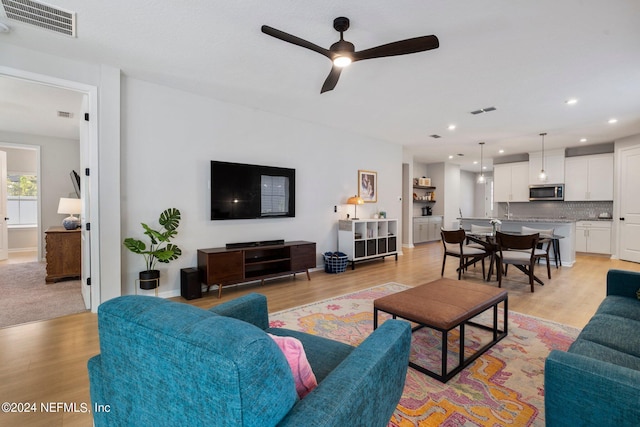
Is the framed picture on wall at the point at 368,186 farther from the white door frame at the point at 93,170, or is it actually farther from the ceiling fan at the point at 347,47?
the white door frame at the point at 93,170

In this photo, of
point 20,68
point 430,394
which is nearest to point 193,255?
point 20,68

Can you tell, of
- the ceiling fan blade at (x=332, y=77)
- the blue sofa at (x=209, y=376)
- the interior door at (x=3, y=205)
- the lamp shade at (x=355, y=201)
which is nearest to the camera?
the blue sofa at (x=209, y=376)

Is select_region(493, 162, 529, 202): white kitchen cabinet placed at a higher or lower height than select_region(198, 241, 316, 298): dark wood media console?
higher

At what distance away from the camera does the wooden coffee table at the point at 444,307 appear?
2.04 m

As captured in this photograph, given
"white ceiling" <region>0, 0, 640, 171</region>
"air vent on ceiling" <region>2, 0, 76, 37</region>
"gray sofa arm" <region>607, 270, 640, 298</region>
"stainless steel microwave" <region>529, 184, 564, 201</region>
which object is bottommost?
"gray sofa arm" <region>607, 270, 640, 298</region>

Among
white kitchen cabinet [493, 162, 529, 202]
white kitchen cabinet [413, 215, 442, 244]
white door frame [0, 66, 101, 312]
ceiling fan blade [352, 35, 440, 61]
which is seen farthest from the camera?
white kitchen cabinet [413, 215, 442, 244]

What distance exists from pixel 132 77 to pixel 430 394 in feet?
14.2

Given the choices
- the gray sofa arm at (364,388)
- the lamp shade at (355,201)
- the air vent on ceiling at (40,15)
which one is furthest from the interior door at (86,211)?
the lamp shade at (355,201)

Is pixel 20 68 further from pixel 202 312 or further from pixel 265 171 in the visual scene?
pixel 202 312

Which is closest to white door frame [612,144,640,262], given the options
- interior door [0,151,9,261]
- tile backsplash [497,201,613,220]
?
tile backsplash [497,201,613,220]

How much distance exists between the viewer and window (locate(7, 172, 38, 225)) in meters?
7.32

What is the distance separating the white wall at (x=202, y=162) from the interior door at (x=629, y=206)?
5.99 metres

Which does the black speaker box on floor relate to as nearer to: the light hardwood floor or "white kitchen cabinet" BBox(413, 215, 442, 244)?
the light hardwood floor

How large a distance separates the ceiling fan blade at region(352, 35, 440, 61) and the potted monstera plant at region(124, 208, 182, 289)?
9.19 ft
